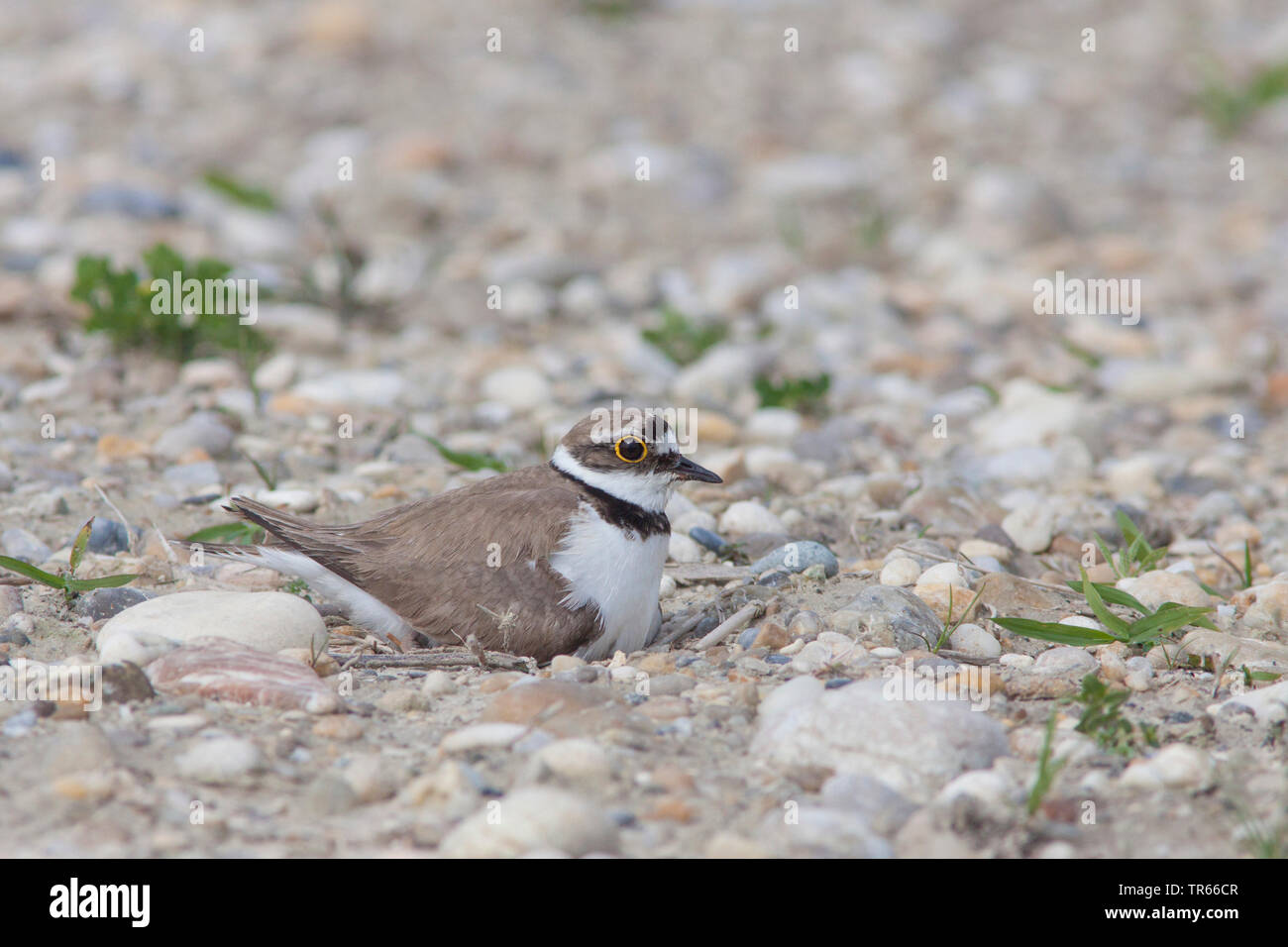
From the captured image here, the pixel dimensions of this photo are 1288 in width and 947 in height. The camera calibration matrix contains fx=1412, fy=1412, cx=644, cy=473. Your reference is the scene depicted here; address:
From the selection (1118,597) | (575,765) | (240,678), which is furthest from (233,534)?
(1118,597)

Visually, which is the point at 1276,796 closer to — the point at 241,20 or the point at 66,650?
the point at 66,650

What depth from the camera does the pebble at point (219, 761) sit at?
3561mm

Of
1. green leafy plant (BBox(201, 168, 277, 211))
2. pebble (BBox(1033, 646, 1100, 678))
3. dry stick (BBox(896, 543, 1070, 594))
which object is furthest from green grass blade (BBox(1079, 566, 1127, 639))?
green leafy plant (BBox(201, 168, 277, 211))

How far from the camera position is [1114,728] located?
3.85m

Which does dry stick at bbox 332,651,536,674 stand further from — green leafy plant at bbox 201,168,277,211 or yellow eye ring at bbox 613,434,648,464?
green leafy plant at bbox 201,168,277,211

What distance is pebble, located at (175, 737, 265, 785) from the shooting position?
356 centimetres

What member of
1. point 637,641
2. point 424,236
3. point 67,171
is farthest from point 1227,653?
point 67,171

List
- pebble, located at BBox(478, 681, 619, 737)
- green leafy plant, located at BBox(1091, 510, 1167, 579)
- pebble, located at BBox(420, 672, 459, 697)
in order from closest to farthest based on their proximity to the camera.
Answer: pebble, located at BBox(478, 681, 619, 737) → pebble, located at BBox(420, 672, 459, 697) → green leafy plant, located at BBox(1091, 510, 1167, 579)

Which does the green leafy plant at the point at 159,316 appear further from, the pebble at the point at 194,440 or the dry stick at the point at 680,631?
the dry stick at the point at 680,631

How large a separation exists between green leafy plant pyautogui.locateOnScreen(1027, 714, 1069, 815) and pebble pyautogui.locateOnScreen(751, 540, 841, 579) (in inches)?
64.6

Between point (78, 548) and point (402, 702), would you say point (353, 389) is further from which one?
point (402, 702)

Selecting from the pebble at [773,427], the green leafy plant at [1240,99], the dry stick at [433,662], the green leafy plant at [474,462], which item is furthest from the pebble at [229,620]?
the green leafy plant at [1240,99]

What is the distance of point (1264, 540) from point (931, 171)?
5469mm

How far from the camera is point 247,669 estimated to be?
4086 mm
